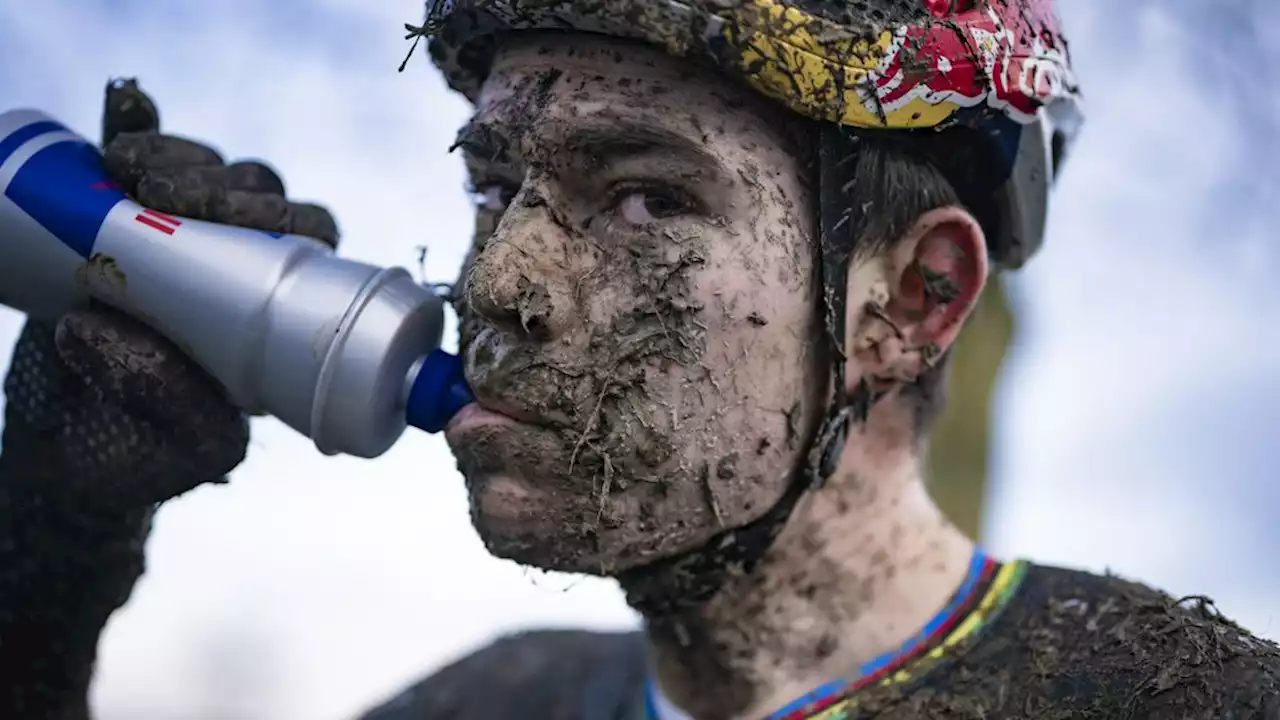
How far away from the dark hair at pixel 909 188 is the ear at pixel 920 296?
0.03 metres

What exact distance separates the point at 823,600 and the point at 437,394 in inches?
27.4

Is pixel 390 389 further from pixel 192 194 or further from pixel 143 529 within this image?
pixel 143 529

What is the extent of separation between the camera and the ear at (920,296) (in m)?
2.12

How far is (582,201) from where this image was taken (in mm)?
1946

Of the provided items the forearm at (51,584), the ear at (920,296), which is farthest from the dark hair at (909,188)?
the forearm at (51,584)

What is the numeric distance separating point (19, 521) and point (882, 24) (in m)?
1.66

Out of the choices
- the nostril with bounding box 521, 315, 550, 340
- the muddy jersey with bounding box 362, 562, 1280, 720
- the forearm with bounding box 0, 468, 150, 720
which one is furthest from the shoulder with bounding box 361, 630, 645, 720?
the nostril with bounding box 521, 315, 550, 340

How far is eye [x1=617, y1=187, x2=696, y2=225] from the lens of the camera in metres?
1.92

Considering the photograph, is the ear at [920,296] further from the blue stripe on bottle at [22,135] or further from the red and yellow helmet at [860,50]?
the blue stripe on bottle at [22,135]

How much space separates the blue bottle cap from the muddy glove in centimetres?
30

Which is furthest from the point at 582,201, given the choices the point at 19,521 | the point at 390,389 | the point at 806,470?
the point at 19,521

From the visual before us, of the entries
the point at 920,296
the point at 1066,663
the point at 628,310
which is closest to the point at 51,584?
the point at 628,310

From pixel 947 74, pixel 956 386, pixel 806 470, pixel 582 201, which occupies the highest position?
pixel 947 74

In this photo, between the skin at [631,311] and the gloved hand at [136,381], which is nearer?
the skin at [631,311]
